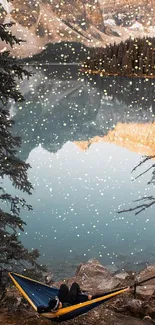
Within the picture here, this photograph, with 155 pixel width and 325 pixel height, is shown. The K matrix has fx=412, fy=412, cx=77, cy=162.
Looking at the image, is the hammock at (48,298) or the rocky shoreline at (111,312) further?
the rocky shoreline at (111,312)

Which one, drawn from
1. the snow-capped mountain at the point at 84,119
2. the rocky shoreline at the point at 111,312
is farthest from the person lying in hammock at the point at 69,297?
the snow-capped mountain at the point at 84,119

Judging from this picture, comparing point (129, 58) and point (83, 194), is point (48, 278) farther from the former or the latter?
point (129, 58)

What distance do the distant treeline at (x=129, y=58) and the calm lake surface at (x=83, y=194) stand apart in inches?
3624

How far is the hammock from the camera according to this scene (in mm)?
9492

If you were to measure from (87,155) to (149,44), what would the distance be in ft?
418

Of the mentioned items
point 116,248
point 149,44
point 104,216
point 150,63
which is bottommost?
point 116,248

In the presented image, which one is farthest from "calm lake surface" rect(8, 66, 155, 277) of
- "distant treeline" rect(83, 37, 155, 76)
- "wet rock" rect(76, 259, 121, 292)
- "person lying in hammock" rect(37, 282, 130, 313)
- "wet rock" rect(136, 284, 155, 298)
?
"distant treeline" rect(83, 37, 155, 76)

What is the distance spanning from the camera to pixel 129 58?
497 ft

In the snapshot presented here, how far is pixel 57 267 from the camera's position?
17.3m

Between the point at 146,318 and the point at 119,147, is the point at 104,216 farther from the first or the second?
the point at 119,147

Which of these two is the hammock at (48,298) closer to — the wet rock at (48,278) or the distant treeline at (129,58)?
the wet rock at (48,278)

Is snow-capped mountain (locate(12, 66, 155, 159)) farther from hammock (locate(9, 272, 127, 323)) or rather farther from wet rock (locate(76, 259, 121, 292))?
hammock (locate(9, 272, 127, 323))

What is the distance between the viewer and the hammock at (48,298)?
949 centimetres


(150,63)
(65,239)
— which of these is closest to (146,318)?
(65,239)
